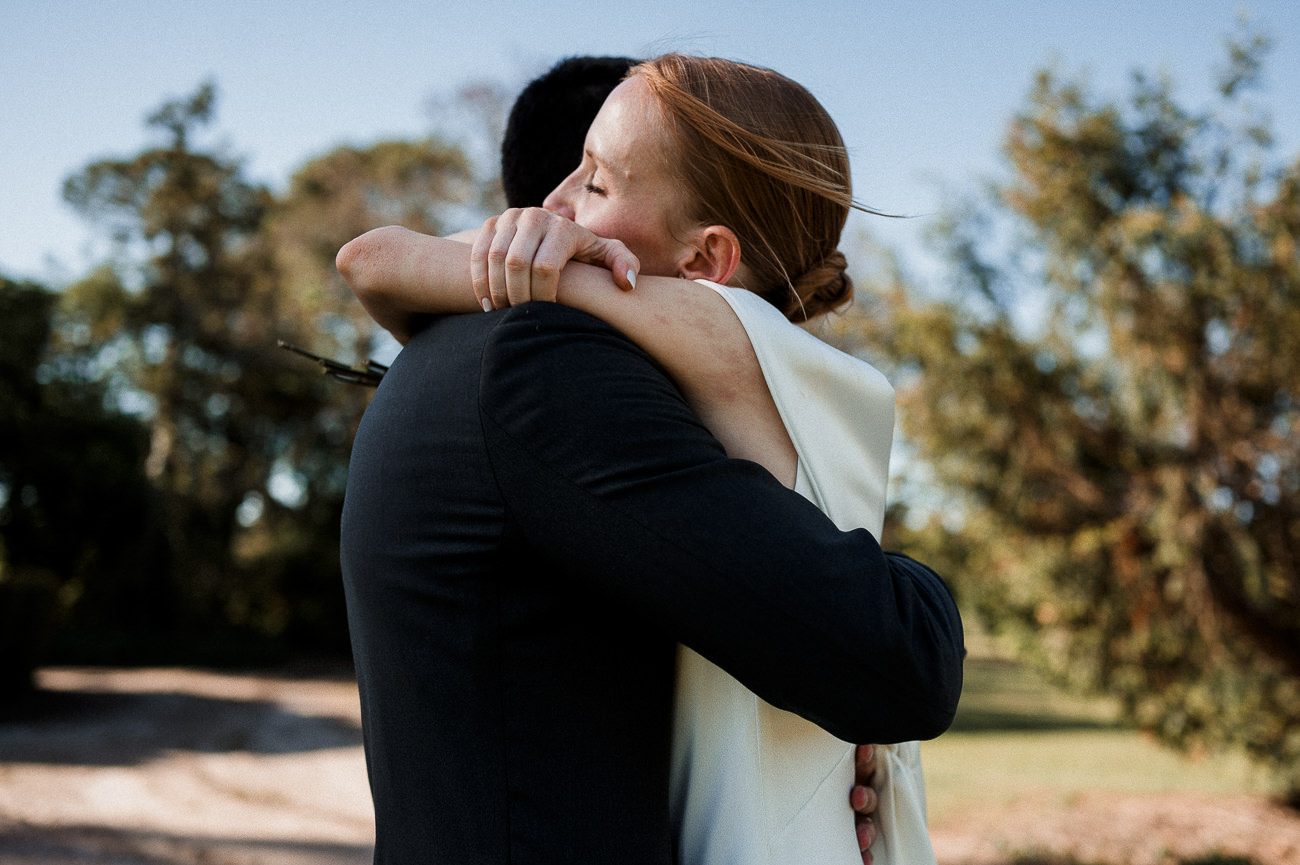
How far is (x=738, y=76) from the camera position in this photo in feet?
4.27

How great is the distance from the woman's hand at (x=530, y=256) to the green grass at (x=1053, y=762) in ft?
36.1

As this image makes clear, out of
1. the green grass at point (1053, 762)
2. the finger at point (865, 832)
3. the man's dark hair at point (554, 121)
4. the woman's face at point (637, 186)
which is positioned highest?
the man's dark hair at point (554, 121)

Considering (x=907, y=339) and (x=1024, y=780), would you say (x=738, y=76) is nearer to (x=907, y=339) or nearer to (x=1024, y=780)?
(x=907, y=339)

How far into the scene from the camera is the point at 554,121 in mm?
1894

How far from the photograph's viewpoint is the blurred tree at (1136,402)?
820 centimetres

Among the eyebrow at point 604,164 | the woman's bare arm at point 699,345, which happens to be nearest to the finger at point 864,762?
the woman's bare arm at point 699,345

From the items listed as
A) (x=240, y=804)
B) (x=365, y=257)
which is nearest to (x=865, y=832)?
(x=365, y=257)

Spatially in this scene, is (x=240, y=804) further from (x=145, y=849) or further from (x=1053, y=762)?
(x=1053, y=762)

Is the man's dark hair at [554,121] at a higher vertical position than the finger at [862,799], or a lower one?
higher

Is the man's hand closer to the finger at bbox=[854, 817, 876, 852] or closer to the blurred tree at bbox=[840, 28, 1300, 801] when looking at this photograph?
the finger at bbox=[854, 817, 876, 852]

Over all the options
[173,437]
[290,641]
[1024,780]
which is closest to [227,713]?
[290,641]

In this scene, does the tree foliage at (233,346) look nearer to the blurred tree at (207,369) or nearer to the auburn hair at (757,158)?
the blurred tree at (207,369)

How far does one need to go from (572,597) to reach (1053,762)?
17462 mm

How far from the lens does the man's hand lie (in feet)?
4.04
